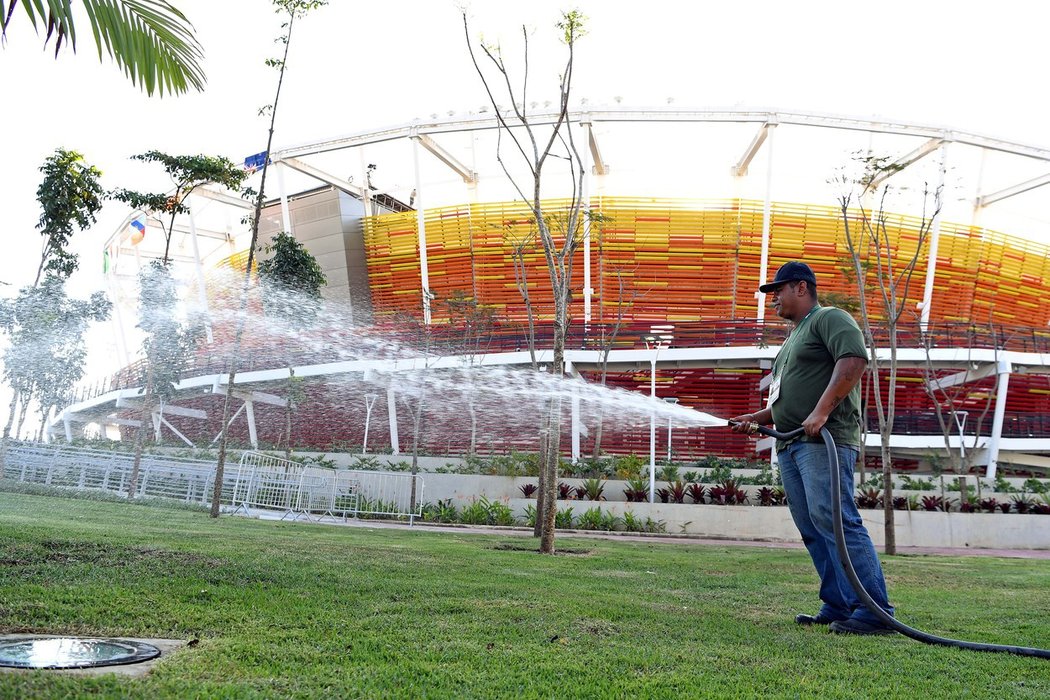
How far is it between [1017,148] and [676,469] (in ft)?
63.7

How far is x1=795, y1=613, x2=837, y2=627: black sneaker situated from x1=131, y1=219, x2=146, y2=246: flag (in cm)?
4177

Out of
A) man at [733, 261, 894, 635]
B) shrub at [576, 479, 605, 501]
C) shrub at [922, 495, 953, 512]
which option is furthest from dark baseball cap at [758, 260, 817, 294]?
shrub at [922, 495, 953, 512]

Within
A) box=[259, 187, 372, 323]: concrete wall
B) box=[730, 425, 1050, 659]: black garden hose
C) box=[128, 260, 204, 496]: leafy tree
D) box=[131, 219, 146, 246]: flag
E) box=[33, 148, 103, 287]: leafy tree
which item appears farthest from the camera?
box=[131, 219, 146, 246]: flag

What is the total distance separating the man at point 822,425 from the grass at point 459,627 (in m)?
0.30

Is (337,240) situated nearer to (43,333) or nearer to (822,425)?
(43,333)

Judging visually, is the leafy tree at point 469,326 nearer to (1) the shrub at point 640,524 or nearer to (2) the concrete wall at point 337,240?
(1) the shrub at point 640,524

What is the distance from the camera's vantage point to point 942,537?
20.5 m

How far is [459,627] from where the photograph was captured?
4.31 meters

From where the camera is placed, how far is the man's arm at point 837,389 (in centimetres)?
471

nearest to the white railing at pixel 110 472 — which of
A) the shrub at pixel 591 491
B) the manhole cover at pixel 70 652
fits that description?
the shrub at pixel 591 491

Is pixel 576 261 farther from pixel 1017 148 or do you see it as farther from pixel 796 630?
pixel 796 630

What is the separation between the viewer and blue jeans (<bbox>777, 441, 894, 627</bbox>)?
474cm

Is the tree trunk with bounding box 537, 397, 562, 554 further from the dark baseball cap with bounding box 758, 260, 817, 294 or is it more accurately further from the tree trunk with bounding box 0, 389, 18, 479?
the tree trunk with bounding box 0, 389, 18, 479

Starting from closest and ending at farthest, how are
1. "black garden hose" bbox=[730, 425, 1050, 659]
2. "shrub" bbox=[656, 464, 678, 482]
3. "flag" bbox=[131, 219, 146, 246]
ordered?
"black garden hose" bbox=[730, 425, 1050, 659] → "shrub" bbox=[656, 464, 678, 482] → "flag" bbox=[131, 219, 146, 246]
